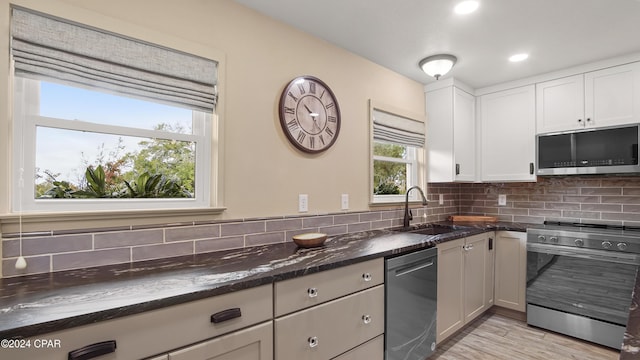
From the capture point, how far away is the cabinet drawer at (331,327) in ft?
4.75

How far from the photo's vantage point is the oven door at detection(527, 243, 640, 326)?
2455 millimetres

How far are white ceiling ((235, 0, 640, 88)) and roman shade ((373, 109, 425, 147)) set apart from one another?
0.49 metres

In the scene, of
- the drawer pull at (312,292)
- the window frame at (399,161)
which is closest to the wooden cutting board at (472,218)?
the window frame at (399,161)

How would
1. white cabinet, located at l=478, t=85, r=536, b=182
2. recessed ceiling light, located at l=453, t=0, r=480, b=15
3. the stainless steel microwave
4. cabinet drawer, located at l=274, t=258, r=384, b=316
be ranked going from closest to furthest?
cabinet drawer, located at l=274, t=258, r=384, b=316, recessed ceiling light, located at l=453, t=0, r=480, b=15, the stainless steel microwave, white cabinet, located at l=478, t=85, r=536, b=182

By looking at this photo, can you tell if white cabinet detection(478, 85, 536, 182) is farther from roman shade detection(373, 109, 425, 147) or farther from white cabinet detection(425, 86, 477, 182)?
roman shade detection(373, 109, 425, 147)

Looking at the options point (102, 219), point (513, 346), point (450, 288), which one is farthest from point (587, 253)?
point (102, 219)

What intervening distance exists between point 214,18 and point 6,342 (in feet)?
5.76

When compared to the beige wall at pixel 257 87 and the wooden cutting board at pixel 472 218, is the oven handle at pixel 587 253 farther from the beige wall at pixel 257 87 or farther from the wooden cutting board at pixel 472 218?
the beige wall at pixel 257 87

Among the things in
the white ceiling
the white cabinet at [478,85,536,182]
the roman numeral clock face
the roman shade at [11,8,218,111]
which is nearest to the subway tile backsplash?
the white cabinet at [478,85,536,182]

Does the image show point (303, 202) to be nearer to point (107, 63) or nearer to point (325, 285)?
point (325, 285)

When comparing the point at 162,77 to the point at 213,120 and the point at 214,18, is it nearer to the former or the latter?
the point at 213,120

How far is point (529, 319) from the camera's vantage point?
2.92m

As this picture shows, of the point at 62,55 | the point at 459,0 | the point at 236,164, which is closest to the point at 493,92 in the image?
the point at 459,0

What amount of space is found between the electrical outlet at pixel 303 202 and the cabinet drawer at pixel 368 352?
0.95 metres
